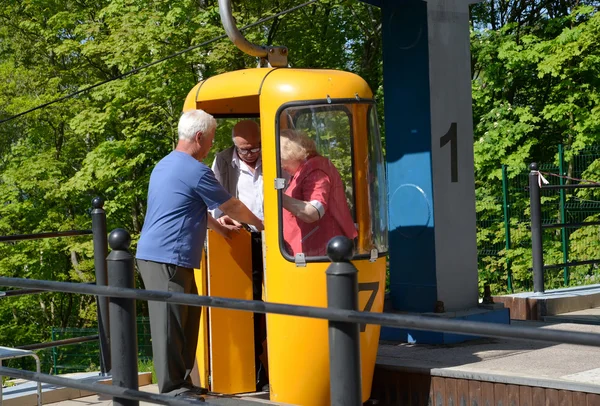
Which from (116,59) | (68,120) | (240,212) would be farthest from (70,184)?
(240,212)

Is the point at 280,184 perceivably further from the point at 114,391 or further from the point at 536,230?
the point at 536,230

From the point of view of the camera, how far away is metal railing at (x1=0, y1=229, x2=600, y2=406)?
2758mm

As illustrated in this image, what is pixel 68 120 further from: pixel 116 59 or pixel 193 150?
pixel 193 150

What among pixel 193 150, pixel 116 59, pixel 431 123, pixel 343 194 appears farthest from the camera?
pixel 116 59

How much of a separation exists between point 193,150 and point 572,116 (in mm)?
17281

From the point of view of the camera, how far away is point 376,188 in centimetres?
655

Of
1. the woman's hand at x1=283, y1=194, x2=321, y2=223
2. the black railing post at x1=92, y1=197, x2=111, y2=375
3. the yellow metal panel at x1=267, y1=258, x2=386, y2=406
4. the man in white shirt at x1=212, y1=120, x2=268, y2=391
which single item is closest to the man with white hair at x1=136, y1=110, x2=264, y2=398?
the woman's hand at x1=283, y1=194, x2=321, y2=223

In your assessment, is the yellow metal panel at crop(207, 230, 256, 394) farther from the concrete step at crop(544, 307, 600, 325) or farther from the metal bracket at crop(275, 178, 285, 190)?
the concrete step at crop(544, 307, 600, 325)

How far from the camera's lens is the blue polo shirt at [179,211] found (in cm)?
565

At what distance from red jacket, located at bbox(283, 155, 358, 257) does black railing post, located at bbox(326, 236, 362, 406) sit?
293 centimetres

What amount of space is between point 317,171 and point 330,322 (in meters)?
3.04

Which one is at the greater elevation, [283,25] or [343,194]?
[283,25]

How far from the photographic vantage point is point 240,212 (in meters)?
5.89

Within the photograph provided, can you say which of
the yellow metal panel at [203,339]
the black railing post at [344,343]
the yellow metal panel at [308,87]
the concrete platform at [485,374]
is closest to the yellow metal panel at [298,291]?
the yellow metal panel at [308,87]
